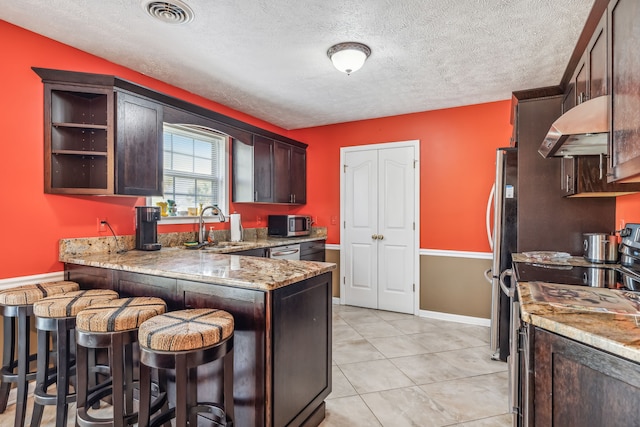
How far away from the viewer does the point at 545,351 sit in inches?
42.6

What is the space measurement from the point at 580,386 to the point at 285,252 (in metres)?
3.25

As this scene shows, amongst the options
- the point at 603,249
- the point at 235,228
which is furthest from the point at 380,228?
the point at 603,249

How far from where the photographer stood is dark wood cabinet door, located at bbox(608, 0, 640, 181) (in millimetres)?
1215

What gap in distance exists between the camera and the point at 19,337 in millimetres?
1877

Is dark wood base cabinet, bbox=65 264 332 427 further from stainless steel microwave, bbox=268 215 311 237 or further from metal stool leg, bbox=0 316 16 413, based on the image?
stainless steel microwave, bbox=268 215 311 237

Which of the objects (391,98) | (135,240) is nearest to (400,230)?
(391,98)

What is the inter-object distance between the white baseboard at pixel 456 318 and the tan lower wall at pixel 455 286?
1.4 inches

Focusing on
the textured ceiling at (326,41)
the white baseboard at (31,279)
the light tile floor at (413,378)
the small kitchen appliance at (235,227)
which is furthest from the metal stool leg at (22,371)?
the small kitchen appliance at (235,227)

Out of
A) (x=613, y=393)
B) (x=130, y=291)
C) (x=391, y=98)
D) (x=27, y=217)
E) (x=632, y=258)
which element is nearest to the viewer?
(x=613, y=393)

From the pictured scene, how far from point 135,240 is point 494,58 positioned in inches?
136

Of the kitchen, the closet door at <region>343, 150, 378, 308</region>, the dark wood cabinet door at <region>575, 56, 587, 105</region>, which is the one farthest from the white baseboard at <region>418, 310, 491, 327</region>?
the dark wood cabinet door at <region>575, 56, 587, 105</region>

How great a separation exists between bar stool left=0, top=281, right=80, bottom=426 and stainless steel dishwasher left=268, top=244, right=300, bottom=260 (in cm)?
206

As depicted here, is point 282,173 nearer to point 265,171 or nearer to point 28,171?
point 265,171

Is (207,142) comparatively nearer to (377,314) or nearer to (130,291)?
(130,291)
